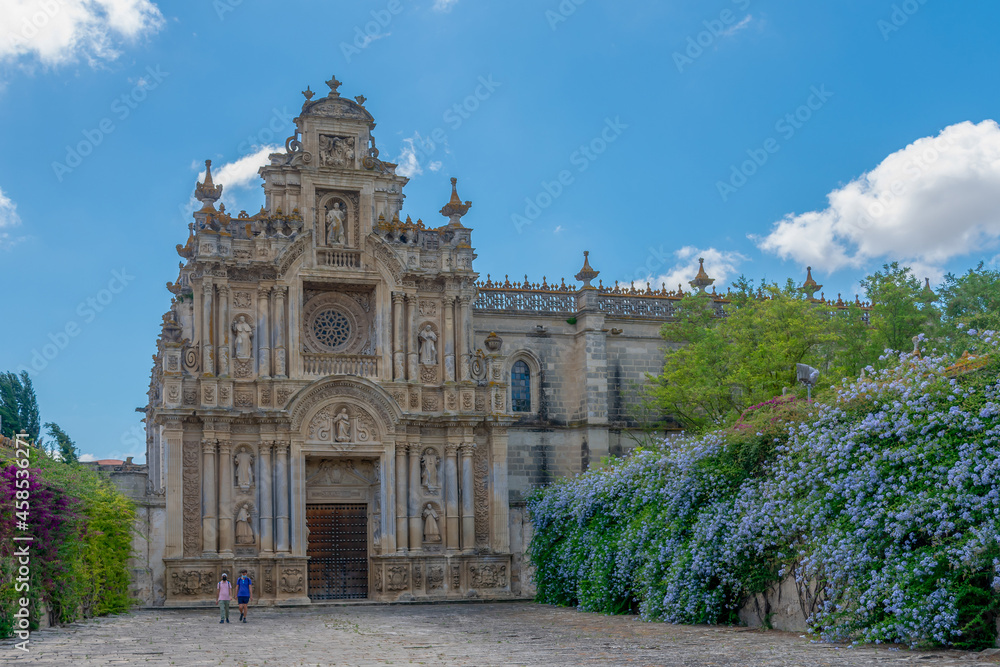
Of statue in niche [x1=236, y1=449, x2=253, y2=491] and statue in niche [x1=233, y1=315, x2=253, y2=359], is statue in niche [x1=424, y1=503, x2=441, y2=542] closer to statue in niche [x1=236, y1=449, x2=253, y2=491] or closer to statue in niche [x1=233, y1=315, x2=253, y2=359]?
statue in niche [x1=236, y1=449, x2=253, y2=491]

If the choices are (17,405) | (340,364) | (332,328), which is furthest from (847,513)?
(17,405)

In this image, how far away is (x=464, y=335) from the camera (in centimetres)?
3538

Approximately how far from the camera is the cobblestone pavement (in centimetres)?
1513

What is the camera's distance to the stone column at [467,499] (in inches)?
1353

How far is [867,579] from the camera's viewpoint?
649 inches

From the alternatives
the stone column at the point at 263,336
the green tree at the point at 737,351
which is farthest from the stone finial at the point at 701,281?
the stone column at the point at 263,336

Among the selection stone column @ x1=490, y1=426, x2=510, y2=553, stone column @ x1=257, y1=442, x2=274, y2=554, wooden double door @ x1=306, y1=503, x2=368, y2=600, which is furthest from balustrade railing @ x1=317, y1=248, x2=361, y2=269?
wooden double door @ x1=306, y1=503, x2=368, y2=600

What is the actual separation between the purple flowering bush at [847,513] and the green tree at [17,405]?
1288 inches

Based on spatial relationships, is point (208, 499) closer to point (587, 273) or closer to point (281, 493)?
point (281, 493)

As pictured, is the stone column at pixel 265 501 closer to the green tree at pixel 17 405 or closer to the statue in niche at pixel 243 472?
the statue in niche at pixel 243 472

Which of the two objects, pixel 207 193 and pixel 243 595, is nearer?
pixel 243 595

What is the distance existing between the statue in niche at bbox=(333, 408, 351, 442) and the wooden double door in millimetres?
2287

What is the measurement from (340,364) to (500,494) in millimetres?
6325

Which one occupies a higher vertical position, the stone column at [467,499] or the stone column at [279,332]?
the stone column at [279,332]
